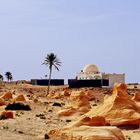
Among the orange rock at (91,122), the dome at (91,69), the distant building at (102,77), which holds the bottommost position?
the orange rock at (91,122)

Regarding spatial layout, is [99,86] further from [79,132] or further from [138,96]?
[79,132]

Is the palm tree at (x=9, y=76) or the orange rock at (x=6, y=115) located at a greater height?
the palm tree at (x=9, y=76)

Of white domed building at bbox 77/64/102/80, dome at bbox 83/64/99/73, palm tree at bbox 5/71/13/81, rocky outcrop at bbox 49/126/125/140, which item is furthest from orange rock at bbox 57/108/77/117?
palm tree at bbox 5/71/13/81

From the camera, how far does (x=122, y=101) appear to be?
38.6 metres

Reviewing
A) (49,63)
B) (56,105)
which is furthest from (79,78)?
(56,105)

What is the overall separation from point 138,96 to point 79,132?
123ft

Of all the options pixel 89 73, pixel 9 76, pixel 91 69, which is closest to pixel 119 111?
pixel 89 73

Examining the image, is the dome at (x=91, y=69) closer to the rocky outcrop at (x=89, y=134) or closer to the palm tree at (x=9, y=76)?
the palm tree at (x=9, y=76)

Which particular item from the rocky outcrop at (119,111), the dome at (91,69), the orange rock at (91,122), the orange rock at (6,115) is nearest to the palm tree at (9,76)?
the dome at (91,69)

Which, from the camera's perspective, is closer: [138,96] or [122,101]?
[122,101]

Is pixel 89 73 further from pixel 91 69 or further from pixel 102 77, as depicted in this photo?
pixel 102 77

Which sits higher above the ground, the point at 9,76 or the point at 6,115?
the point at 9,76

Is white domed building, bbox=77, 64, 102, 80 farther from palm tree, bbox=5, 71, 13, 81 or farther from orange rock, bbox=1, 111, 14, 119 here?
orange rock, bbox=1, 111, 14, 119

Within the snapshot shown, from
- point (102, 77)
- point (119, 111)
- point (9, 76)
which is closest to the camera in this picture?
point (119, 111)
